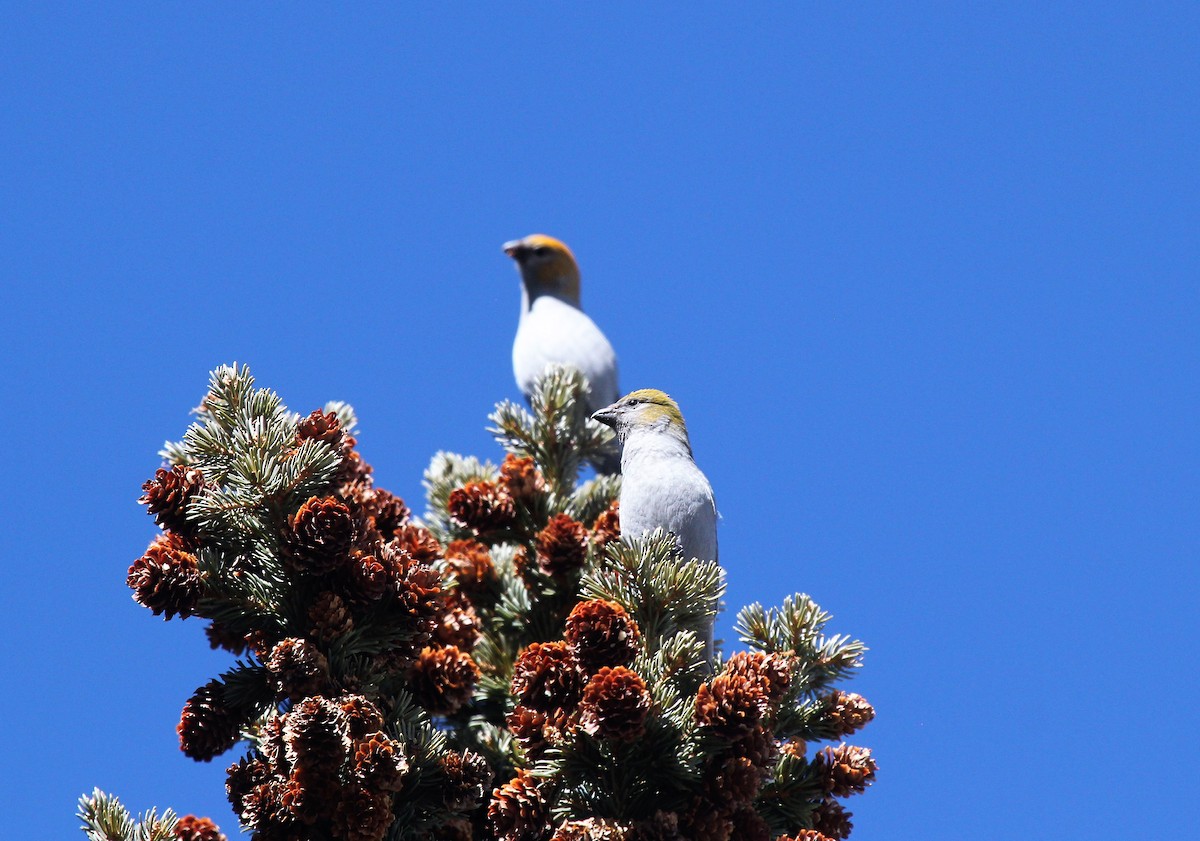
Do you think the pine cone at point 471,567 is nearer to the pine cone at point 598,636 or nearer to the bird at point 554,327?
the pine cone at point 598,636

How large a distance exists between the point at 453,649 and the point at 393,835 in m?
0.59

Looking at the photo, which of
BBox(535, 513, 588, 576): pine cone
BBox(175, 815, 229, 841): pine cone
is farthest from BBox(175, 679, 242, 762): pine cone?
BBox(535, 513, 588, 576): pine cone

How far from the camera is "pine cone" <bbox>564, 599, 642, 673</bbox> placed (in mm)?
3062

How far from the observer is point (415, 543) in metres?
3.77

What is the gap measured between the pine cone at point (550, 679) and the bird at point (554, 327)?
3161 mm

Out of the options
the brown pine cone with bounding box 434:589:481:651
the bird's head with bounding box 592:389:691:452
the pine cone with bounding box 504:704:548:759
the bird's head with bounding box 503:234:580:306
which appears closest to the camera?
the pine cone with bounding box 504:704:548:759

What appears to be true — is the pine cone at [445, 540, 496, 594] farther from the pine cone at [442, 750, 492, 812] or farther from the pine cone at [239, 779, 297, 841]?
the pine cone at [239, 779, 297, 841]

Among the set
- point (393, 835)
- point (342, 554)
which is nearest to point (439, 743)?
point (393, 835)

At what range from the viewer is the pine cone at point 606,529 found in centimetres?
425

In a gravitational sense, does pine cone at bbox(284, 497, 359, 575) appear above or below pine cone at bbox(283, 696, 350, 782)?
above

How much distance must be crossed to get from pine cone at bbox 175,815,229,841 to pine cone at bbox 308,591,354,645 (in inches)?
24.1

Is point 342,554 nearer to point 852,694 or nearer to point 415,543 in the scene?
point 415,543

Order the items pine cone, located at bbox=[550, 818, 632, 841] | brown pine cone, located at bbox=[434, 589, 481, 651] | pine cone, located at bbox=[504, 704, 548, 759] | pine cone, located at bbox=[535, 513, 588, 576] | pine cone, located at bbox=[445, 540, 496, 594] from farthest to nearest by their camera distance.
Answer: pine cone, located at bbox=[445, 540, 496, 594], pine cone, located at bbox=[535, 513, 588, 576], brown pine cone, located at bbox=[434, 589, 481, 651], pine cone, located at bbox=[504, 704, 548, 759], pine cone, located at bbox=[550, 818, 632, 841]

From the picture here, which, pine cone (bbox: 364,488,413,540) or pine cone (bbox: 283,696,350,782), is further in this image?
pine cone (bbox: 364,488,413,540)
